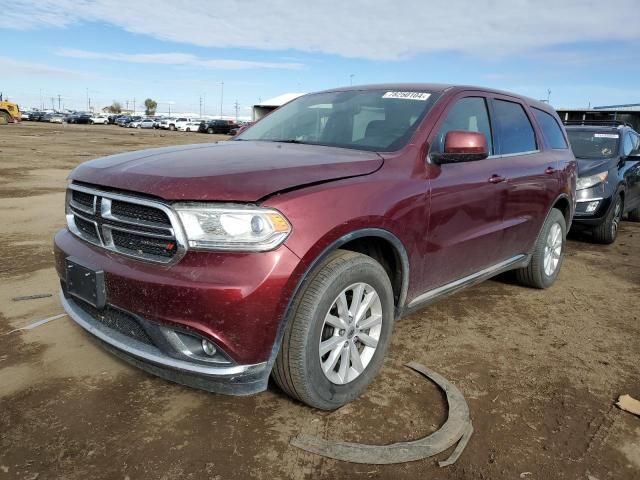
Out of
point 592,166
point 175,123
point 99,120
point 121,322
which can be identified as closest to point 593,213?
point 592,166

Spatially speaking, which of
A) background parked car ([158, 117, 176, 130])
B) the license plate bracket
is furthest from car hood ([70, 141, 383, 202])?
background parked car ([158, 117, 176, 130])

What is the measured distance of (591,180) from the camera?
700cm

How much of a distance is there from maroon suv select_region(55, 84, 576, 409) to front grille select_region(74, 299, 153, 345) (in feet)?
0.04

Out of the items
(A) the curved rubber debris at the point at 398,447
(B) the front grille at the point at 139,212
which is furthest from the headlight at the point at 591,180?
(B) the front grille at the point at 139,212

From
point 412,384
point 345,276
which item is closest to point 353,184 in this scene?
point 345,276

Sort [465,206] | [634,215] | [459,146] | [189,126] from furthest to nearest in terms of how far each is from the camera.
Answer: [189,126] < [634,215] < [465,206] < [459,146]

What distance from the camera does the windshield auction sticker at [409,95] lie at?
3.50m

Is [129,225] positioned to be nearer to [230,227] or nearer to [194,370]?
[230,227]

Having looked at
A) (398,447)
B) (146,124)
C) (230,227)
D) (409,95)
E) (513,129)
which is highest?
(409,95)

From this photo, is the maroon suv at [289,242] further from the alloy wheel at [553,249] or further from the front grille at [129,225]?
the alloy wheel at [553,249]

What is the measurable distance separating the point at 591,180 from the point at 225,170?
610 cm

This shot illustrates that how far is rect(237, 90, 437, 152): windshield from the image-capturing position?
327 centimetres

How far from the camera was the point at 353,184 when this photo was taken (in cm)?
263

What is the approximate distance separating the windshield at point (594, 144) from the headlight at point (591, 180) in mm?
700
